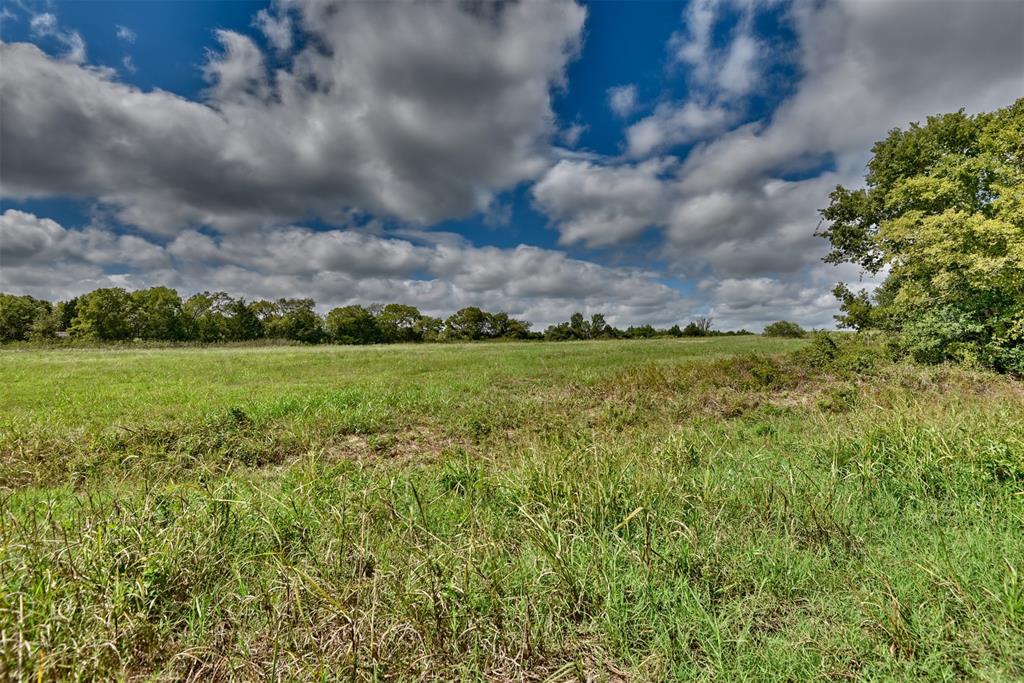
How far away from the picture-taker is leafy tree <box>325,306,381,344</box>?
11263 cm

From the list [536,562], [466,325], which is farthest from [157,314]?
[536,562]

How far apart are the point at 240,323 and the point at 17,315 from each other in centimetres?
3957

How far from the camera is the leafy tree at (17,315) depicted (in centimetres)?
8250

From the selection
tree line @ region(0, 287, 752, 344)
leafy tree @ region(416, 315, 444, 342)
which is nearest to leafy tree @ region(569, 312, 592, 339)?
tree line @ region(0, 287, 752, 344)

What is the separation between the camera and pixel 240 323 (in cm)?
10625

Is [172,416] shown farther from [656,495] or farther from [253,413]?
[656,495]

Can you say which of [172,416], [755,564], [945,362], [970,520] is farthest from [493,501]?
[945,362]

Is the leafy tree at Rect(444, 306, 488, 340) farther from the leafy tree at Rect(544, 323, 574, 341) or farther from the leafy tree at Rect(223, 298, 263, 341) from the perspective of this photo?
the leafy tree at Rect(223, 298, 263, 341)

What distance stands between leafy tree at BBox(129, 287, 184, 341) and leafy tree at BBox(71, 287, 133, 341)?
6.56 ft

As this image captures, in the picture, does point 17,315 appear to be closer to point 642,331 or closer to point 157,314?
point 157,314

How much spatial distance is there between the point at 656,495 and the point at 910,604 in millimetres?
2447

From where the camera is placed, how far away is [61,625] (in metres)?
2.87

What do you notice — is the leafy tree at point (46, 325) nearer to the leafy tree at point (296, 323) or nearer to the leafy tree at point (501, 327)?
the leafy tree at point (296, 323)

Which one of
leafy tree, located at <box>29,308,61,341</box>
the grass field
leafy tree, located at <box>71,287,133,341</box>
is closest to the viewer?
the grass field
